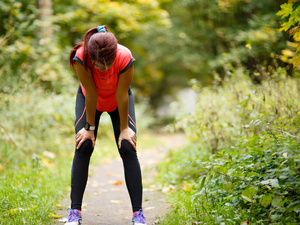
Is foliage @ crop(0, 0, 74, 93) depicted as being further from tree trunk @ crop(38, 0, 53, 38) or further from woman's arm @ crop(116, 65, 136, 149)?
woman's arm @ crop(116, 65, 136, 149)

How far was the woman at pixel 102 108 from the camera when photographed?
227cm

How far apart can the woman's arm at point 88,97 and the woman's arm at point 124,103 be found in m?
0.19

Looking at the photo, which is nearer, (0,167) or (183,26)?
(0,167)

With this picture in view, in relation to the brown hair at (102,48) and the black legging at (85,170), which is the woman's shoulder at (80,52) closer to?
the brown hair at (102,48)

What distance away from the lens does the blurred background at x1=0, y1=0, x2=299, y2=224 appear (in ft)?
12.7

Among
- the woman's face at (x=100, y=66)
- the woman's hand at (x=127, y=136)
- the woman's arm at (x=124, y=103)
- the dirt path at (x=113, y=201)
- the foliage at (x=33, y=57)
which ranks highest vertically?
the woman's face at (x=100, y=66)

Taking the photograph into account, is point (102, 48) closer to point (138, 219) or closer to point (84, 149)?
point (84, 149)

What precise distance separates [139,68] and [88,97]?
14586 millimetres

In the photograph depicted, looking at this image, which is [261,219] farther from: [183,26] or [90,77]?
[183,26]

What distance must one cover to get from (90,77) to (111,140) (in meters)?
6.33

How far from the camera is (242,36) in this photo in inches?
396

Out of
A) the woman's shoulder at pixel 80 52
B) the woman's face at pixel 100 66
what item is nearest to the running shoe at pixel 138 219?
the woman's face at pixel 100 66

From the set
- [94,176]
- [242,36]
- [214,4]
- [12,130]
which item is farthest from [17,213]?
[214,4]

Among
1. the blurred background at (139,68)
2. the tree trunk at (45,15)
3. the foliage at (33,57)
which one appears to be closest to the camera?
the blurred background at (139,68)
